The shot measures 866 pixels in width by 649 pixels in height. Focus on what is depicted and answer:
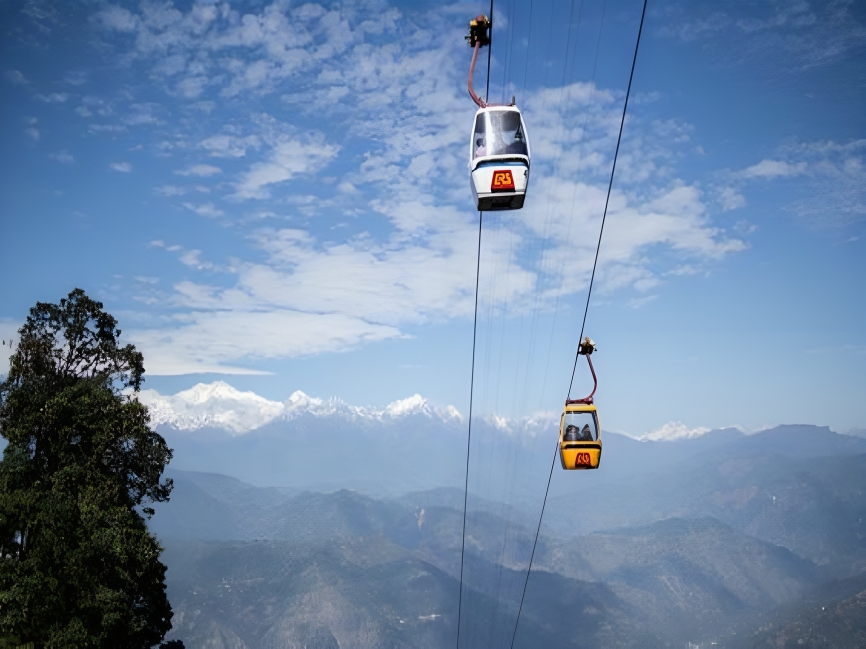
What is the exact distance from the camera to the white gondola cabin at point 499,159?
18422 mm

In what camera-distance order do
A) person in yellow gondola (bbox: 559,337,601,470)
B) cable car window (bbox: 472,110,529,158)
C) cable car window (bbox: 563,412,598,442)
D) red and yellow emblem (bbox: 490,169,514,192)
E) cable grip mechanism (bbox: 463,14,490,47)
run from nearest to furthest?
cable grip mechanism (bbox: 463,14,490,47), red and yellow emblem (bbox: 490,169,514,192), cable car window (bbox: 472,110,529,158), person in yellow gondola (bbox: 559,337,601,470), cable car window (bbox: 563,412,598,442)

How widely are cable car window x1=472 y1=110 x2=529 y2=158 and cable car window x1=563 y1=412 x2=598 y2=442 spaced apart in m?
13.5

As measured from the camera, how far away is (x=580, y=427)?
28.8 meters

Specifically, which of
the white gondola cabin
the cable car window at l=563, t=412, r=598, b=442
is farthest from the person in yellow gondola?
the white gondola cabin

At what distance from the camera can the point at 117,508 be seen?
2992cm

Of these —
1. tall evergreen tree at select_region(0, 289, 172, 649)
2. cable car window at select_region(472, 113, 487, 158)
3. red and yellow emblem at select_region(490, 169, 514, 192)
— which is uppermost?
cable car window at select_region(472, 113, 487, 158)

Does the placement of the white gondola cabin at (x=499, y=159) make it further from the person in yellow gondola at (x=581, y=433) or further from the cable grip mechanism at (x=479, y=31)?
the person in yellow gondola at (x=581, y=433)

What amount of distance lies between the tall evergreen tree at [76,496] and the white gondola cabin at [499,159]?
21.0 meters

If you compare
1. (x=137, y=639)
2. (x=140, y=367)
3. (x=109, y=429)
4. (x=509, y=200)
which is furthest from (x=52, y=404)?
(x=509, y=200)

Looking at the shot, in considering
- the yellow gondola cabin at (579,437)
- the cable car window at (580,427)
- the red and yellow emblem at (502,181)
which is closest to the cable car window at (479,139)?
the red and yellow emblem at (502,181)

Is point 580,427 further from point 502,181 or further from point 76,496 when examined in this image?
point 76,496

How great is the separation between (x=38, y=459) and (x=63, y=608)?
6348 mm

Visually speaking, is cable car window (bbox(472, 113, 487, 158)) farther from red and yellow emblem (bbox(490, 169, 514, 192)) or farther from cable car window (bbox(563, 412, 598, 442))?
cable car window (bbox(563, 412, 598, 442))

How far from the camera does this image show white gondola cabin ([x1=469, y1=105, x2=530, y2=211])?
18422 mm
